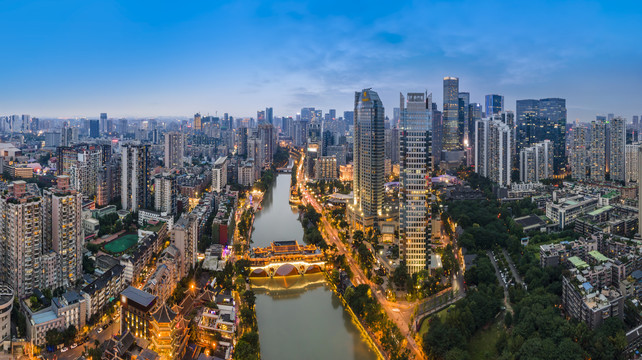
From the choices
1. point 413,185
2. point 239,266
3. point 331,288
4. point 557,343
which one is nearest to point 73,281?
point 239,266

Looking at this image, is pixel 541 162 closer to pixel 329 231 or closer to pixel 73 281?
pixel 329 231

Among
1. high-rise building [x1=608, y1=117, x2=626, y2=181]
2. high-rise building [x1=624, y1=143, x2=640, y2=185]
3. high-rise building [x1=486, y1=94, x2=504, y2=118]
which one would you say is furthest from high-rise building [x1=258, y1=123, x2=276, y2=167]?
high-rise building [x1=624, y1=143, x2=640, y2=185]

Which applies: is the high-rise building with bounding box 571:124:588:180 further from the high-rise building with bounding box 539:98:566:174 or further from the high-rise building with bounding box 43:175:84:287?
the high-rise building with bounding box 43:175:84:287

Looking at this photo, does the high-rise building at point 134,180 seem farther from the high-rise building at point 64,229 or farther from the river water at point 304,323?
the river water at point 304,323

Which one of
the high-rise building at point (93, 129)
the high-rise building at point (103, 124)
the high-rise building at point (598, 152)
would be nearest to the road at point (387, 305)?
the high-rise building at point (598, 152)

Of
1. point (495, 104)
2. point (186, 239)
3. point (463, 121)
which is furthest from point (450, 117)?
point (186, 239)
